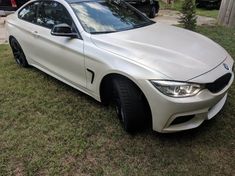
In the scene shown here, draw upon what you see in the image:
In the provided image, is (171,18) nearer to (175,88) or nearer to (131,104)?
(131,104)

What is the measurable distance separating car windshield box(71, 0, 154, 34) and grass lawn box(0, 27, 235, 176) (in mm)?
1052

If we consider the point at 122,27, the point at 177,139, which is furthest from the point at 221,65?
the point at 122,27

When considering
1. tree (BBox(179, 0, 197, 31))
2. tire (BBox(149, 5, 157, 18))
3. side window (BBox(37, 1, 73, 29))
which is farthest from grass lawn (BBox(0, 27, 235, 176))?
tire (BBox(149, 5, 157, 18))

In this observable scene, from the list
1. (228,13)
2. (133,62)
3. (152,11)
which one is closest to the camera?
(133,62)

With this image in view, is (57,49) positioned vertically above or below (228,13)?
above

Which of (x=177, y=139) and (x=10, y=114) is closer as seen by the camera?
(x=177, y=139)

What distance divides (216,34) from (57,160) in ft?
19.4

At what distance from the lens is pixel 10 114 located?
3.86 m

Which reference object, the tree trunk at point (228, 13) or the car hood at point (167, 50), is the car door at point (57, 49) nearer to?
the car hood at point (167, 50)

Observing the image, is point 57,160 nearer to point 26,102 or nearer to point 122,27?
point 26,102

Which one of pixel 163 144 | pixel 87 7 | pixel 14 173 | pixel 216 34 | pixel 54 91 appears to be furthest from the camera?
pixel 216 34

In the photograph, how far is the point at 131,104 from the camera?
3.07 meters

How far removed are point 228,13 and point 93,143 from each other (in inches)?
274

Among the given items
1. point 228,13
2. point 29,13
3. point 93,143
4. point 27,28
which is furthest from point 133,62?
point 228,13
